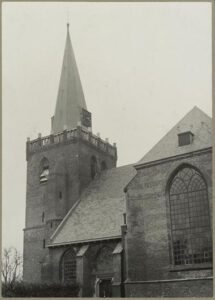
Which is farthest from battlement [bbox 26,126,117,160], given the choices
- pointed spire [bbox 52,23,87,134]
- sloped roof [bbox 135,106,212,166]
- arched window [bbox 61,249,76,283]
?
sloped roof [bbox 135,106,212,166]

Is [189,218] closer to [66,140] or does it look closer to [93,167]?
[93,167]

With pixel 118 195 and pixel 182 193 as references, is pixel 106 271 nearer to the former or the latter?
pixel 118 195

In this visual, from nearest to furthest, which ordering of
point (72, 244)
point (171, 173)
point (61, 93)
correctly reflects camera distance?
point (171, 173), point (72, 244), point (61, 93)

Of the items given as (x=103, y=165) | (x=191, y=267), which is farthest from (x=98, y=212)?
(x=191, y=267)

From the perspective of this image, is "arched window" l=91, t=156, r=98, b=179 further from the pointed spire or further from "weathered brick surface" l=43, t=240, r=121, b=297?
"weathered brick surface" l=43, t=240, r=121, b=297

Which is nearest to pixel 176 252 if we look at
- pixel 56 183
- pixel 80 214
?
pixel 80 214

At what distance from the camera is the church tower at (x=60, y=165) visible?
31922 mm

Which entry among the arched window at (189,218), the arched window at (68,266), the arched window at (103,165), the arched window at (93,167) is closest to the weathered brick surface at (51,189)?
the arched window at (93,167)

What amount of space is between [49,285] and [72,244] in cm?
348

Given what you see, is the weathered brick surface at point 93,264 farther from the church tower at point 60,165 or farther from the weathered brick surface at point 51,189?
the weathered brick surface at point 51,189

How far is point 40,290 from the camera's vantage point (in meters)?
24.4

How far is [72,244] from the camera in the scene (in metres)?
27.7

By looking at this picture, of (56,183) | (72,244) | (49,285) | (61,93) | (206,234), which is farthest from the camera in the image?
(61,93)

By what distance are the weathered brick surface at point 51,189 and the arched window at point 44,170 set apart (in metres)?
0.25
